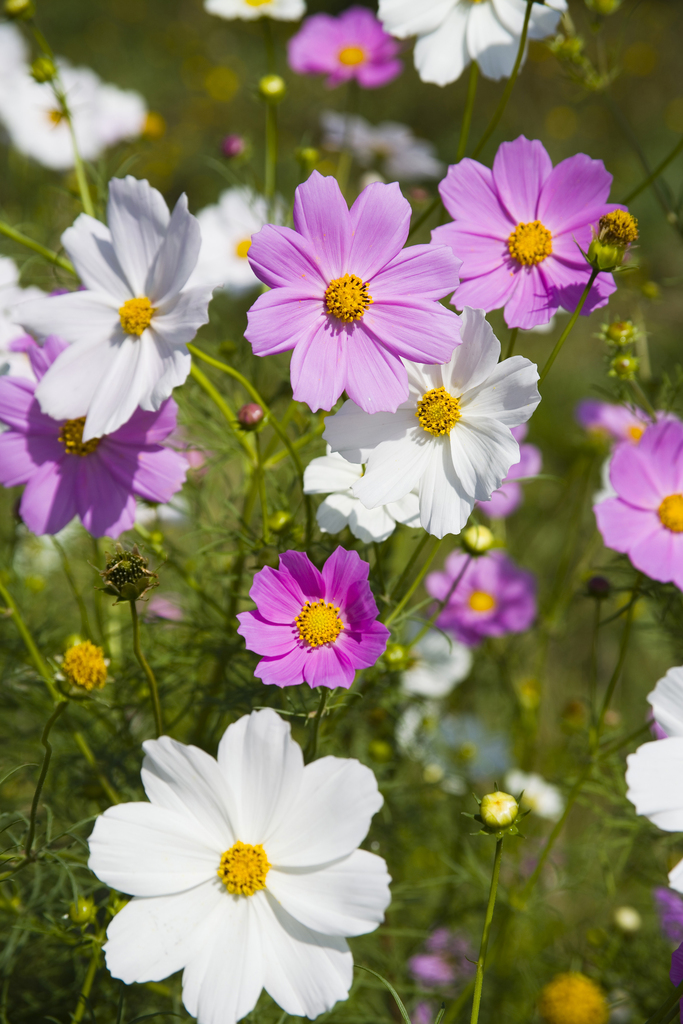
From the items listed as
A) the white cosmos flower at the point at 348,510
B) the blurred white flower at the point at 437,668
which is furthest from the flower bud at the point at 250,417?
the blurred white flower at the point at 437,668

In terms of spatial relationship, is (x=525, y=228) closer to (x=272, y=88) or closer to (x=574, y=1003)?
(x=272, y=88)

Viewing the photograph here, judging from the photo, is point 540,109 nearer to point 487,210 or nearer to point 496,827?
point 487,210

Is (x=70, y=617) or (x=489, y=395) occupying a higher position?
(x=489, y=395)

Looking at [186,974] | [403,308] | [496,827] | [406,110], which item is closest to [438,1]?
[403,308]

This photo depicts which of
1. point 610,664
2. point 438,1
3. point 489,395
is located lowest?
point 489,395

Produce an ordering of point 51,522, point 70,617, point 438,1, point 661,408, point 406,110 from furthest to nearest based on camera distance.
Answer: point 406,110, point 70,617, point 661,408, point 438,1, point 51,522

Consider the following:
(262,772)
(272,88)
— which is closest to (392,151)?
(272,88)

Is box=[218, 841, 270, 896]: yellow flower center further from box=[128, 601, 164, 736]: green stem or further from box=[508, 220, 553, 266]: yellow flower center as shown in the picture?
box=[508, 220, 553, 266]: yellow flower center
